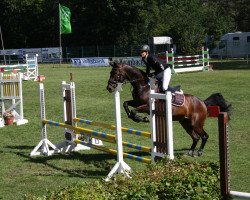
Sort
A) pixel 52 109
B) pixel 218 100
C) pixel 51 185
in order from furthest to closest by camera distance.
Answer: pixel 52 109, pixel 218 100, pixel 51 185

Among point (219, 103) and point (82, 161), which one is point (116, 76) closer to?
point (82, 161)

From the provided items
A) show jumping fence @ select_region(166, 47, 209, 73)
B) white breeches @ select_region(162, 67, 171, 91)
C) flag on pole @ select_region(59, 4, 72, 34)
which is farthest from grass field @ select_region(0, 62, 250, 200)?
flag on pole @ select_region(59, 4, 72, 34)

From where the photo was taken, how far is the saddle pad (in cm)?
1110

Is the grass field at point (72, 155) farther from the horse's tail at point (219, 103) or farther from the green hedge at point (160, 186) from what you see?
the green hedge at point (160, 186)

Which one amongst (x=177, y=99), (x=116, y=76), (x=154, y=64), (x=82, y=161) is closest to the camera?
(x=177, y=99)

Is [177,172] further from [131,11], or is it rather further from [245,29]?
[245,29]

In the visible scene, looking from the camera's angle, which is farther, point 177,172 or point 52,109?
point 52,109

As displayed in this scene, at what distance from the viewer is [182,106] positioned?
1120 cm

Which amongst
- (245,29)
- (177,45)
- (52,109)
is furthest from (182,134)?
(245,29)

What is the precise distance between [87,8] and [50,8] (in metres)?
8.13

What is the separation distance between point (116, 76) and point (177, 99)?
5.65ft

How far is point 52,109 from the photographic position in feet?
66.9

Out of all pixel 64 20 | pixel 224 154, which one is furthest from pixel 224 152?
pixel 64 20

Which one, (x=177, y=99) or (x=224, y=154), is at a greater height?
(x=177, y=99)
